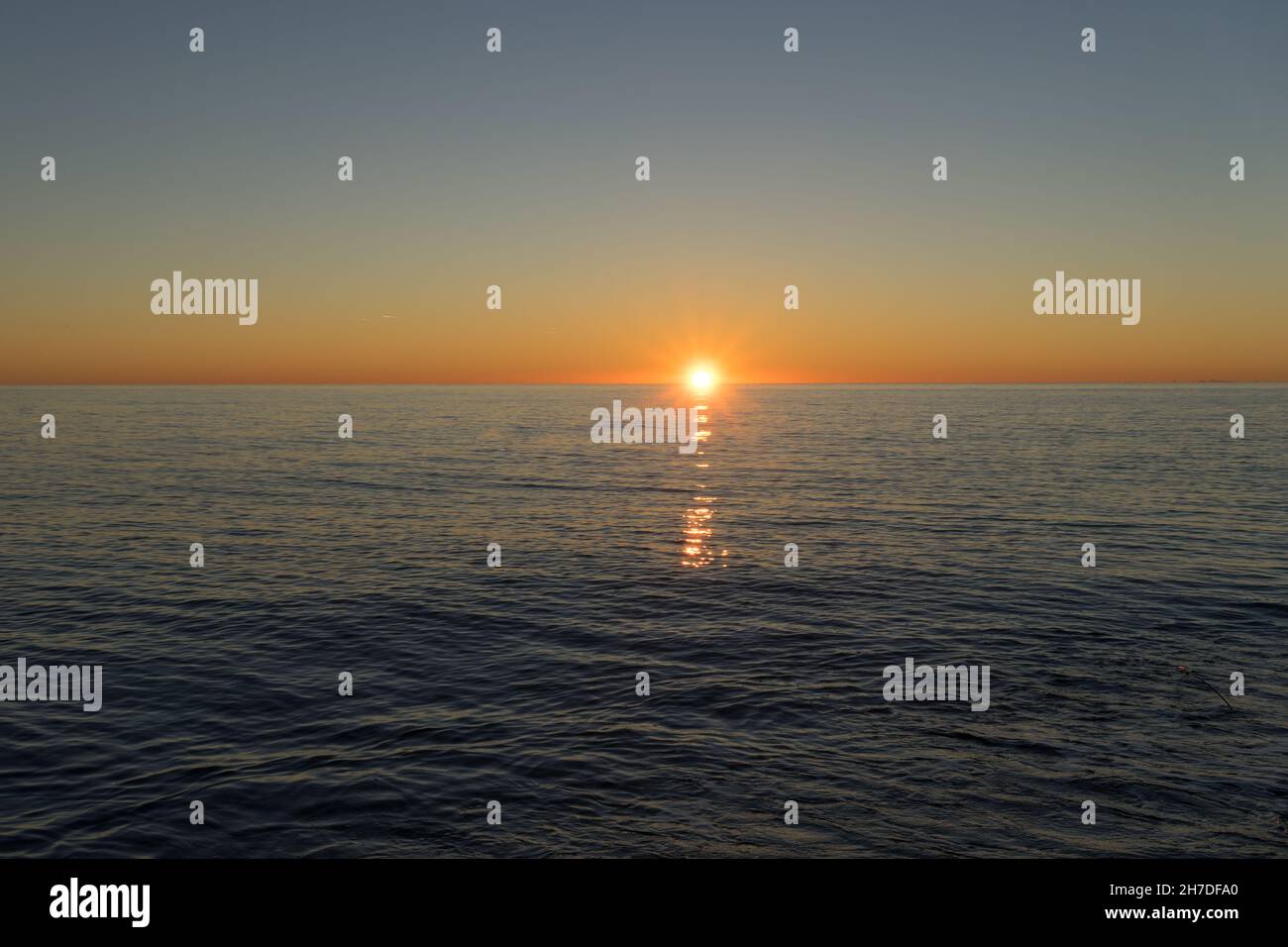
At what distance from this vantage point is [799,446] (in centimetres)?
12656

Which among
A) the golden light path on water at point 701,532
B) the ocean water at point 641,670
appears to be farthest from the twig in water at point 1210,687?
the golden light path on water at point 701,532

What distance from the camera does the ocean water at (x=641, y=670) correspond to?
1858 cm

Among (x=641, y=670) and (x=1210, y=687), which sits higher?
(x=641, y=670)

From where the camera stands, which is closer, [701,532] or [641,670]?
[641,670]

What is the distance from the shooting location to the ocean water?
18.6m

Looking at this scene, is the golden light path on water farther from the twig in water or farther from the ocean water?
the twig in water

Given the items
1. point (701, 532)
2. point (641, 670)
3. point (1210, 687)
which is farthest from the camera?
point (701, 532)

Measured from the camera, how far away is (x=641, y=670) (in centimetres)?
2891

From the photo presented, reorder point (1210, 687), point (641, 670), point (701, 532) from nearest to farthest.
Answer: point (1210, 687), point (641, 670), point (701, 532)

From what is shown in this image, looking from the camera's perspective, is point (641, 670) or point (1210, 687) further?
point (641, 670)
